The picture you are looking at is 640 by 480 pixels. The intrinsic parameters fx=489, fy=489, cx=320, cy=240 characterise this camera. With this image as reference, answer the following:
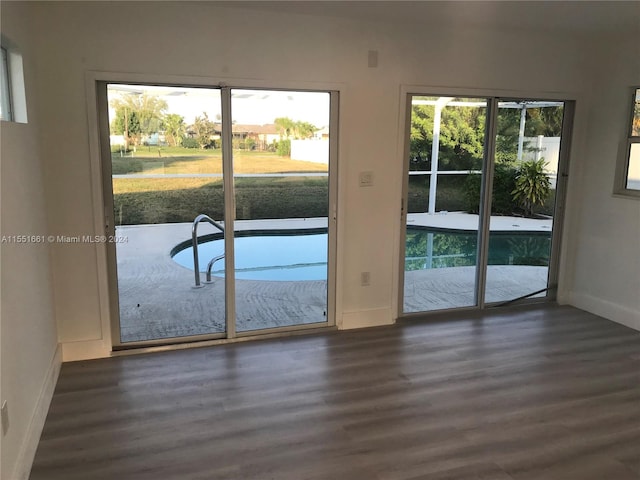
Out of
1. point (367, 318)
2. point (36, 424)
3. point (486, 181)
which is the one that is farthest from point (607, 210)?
point (36, 424)

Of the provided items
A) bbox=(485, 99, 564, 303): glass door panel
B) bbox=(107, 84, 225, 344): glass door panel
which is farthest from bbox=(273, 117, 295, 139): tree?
bbox=(485, 99, 564, 303): glass door panel

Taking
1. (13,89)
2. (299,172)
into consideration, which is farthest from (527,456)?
(13,89)

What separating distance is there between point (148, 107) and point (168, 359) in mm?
1876

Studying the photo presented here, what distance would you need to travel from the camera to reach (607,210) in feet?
15.1

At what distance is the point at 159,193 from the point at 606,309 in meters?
4.16

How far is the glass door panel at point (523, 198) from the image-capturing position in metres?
4.67

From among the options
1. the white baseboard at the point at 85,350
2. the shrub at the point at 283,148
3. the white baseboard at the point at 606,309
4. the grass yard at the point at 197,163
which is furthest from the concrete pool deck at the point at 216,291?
the white baseboard at the point at 606,309

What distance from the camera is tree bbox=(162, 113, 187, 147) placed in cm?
366

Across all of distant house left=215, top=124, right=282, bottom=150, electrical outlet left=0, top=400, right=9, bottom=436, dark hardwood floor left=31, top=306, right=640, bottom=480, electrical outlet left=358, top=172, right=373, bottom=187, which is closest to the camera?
electrical outlet left=0, top=400, right=9, bottom=436

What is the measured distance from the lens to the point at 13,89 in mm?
2852

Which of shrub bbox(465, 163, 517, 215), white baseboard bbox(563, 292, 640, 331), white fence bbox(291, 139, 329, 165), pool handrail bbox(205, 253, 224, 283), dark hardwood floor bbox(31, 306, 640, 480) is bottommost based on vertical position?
dark hardwood floor bbox(31, 306, 640, 480)

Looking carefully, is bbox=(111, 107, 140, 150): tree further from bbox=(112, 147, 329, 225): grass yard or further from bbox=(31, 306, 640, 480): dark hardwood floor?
bbox=(31, 306, 640, 480): dark hardwood floor

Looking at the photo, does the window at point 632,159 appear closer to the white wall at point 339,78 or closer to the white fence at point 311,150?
the white wall at point 339,78

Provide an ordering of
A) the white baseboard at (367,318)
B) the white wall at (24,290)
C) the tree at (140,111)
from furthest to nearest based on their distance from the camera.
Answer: the white baseboard at (367,318) → the tree at (140,111) → the white wall at (24,290)
